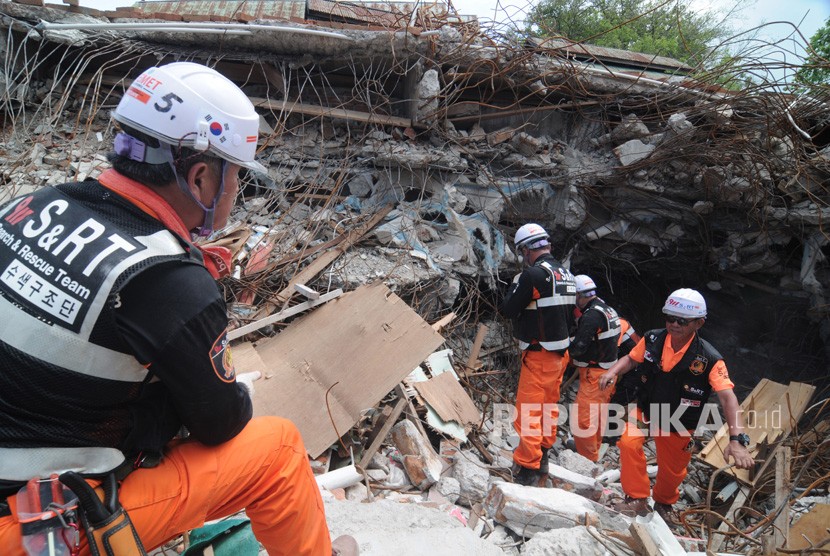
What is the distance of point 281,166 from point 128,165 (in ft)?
15.3

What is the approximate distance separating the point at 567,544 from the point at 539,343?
6.92 ft

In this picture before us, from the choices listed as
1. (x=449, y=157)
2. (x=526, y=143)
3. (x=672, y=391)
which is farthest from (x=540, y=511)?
(x=526, y=143)

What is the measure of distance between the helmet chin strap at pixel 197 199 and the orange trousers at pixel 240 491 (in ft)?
2.16

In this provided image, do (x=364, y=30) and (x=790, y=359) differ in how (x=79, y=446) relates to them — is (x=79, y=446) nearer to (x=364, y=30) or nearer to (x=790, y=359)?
(x=364, y=30)

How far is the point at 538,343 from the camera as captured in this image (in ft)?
15.2

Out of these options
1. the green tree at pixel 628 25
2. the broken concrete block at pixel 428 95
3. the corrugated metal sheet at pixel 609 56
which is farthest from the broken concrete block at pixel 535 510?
the green tree at pixel 628 25

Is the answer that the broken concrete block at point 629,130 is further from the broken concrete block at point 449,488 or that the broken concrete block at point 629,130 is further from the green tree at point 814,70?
the broken concrete block at point 449,488

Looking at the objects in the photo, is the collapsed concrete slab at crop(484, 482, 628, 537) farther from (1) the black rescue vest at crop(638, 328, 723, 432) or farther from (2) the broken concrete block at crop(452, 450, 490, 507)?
(1) the black rescue vest at crop(638, 328, 723, 432)

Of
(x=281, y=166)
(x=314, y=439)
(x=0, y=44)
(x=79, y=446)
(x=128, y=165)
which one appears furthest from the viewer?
(x=281, y=166)

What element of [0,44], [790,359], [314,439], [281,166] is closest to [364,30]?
[281,166]

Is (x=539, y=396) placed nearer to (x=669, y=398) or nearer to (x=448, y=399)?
(x=448, y=399)

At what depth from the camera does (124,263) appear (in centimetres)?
132

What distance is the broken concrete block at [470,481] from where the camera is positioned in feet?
12.6

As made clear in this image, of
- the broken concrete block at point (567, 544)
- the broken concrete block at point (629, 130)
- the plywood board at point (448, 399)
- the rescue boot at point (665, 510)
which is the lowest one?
the rescue boot at point (665, 510)
